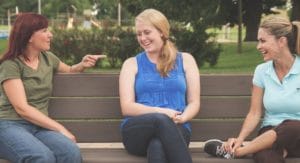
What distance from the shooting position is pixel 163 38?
15.3 feet

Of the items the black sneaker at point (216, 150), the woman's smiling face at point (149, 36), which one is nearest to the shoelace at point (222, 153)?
the black sneaker at point (216, 150)

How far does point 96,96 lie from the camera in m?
5.02

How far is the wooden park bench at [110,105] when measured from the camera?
498 cm

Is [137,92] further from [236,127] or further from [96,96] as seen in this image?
[236,127]

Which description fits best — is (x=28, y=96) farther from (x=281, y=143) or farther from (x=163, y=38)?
(x=281, y=143)

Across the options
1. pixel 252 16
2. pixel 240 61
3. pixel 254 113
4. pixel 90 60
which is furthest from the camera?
pixel 252 16

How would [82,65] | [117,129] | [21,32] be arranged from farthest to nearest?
[117,129] < [82,65] < [21,32]

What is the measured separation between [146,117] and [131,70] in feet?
1.69

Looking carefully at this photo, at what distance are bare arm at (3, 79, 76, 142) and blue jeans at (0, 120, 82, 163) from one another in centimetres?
5

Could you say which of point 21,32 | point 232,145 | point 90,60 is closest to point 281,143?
point 232,145

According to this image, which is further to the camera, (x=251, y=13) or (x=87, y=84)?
(x=251, y=13)

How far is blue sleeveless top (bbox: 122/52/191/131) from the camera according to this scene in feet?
14.9

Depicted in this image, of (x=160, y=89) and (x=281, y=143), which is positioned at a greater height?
(x=160, y=89)

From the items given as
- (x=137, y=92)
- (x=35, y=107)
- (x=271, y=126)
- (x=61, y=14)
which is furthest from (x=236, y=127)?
(x=61, y=14)
